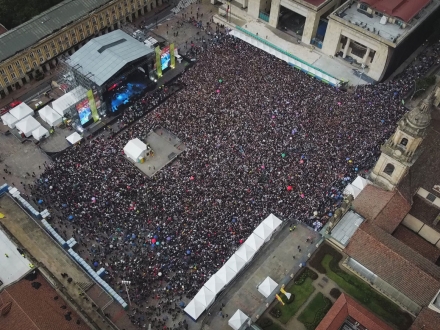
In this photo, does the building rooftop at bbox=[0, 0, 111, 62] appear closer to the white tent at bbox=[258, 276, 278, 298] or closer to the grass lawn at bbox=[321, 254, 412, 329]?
the white tent at bbox=[258, 276, 278, 298]

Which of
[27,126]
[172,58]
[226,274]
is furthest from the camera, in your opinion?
[172,58]

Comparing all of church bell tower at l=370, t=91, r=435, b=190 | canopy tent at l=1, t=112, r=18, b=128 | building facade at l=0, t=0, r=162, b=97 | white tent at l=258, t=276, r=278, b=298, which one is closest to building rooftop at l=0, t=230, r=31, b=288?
canopy tent at l=1, t=112, r=18, b=128

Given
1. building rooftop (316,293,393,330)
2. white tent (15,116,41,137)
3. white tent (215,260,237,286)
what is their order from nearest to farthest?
building rooftop (316,293,393,330) < white tent (215,260,237,286) < white tent (15,116,41,137)

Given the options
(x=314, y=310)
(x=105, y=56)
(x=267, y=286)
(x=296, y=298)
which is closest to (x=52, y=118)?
(x=105, y=56)

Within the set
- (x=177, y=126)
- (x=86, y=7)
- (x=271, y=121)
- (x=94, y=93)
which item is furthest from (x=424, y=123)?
(x=86, y=7)

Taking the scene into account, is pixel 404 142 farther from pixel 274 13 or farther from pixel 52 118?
pixel 52 118

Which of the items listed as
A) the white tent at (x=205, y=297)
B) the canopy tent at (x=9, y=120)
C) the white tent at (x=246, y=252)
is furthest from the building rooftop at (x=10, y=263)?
the canopy tent at (x=9, y=120)
